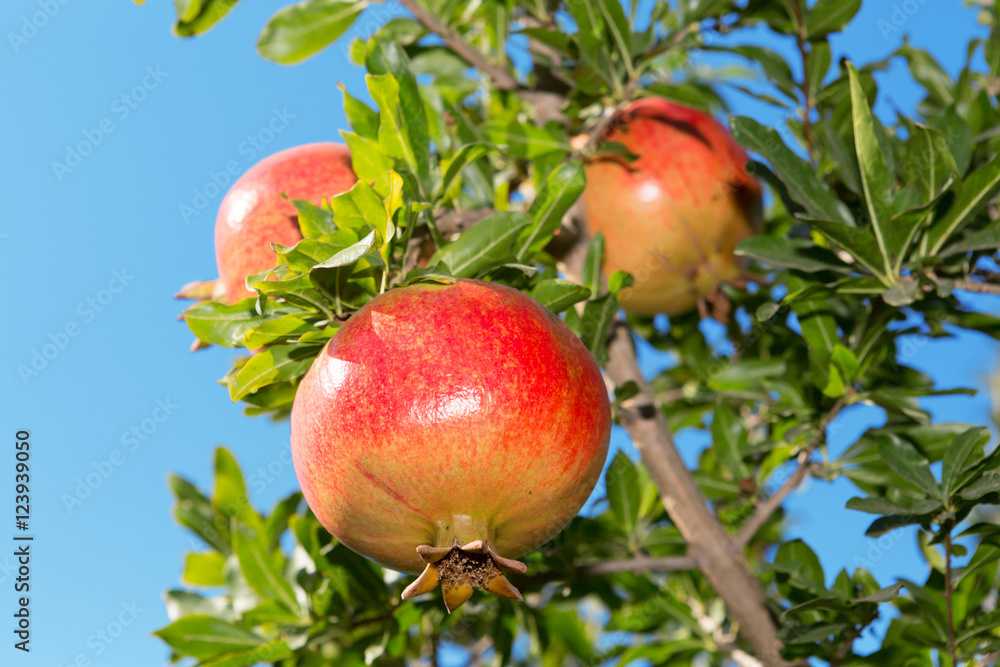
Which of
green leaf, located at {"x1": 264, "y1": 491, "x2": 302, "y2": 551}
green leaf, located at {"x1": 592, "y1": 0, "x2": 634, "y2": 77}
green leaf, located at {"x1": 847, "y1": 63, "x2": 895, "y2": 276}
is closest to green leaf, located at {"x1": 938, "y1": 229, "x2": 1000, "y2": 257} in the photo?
green leaf, located at {"x1": 847, "y1": 63, "x2": 895, "y2": 276}

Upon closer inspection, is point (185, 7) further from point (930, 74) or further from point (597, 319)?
point (930, 74)

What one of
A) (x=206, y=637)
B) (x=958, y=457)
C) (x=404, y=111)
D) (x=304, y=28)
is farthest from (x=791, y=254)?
(x=206, y=637)

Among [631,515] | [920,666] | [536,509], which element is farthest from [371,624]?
[920,666]

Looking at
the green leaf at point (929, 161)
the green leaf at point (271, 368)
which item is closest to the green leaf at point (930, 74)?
A: the green leaf at point (929, 161)

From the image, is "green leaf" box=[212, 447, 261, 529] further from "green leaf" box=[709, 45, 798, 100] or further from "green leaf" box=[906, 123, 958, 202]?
"green leaf" box=[906, 123, 958, 202]

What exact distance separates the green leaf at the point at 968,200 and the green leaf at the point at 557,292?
86cm

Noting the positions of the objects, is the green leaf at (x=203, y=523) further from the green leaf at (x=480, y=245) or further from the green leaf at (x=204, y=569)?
the green leaf at (x=480, y=245)

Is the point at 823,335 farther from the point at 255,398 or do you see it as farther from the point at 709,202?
the point at 255,398

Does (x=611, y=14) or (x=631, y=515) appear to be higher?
(x=611, y=14)

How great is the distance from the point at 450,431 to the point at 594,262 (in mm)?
939

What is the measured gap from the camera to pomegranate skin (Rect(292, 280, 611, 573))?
116cm

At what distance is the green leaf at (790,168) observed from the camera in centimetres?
179

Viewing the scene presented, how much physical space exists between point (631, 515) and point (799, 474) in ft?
1.58

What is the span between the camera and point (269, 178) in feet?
5.56
